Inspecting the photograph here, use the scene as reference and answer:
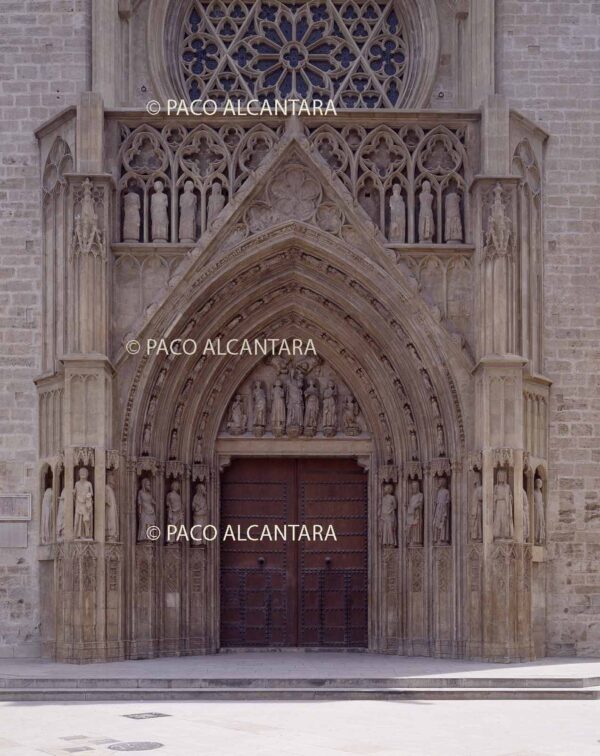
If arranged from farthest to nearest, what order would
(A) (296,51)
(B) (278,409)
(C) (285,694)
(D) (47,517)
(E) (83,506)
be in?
(A) (296,51), (B) (278,409), (D) (47,517), (E) (83,506), (C) (285,694)

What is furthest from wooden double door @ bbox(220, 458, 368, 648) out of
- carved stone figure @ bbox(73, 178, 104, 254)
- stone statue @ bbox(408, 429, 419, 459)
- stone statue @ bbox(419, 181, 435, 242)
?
carved stone figure @ bbox(73, 178, 104, 254)

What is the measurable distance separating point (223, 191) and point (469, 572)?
6.33 meters

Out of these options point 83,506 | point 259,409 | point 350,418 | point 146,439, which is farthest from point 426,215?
point 83,506

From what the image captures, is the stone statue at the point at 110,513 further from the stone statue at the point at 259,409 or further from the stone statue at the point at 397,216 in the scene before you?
the stone statue at the point at 397,216

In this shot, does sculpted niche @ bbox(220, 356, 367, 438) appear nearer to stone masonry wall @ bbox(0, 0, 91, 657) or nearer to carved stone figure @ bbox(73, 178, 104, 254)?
stone masonry wall @ bbox(0, 0, 91, 657)

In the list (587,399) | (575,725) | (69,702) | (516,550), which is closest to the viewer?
(575,725)

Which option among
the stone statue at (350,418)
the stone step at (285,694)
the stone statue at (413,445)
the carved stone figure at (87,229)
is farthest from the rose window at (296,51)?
the stone step at (285,694)

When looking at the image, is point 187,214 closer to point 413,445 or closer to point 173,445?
point 173,445

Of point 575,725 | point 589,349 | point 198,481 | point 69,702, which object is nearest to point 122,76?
point 198,481

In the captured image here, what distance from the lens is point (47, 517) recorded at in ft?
65.1

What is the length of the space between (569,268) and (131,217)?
20.6 ft

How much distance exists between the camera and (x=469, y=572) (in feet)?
64.2

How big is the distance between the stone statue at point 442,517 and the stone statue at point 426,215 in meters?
3.44

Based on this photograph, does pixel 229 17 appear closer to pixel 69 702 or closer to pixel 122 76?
pixel 122 76
